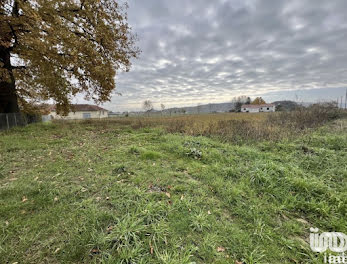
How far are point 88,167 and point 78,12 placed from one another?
9566 mm

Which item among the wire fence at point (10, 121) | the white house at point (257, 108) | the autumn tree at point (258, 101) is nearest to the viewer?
the wire fence at point (10, 121)

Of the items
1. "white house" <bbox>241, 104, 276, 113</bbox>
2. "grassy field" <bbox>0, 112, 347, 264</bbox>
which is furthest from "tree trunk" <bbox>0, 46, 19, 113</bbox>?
"white house" <bbox>241, 104, 276, 113</bbox>

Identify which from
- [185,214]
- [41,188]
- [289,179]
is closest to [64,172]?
[41,188]

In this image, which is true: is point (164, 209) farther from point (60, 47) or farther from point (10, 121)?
point (10, 121)

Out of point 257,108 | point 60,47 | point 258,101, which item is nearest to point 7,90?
point 60,47

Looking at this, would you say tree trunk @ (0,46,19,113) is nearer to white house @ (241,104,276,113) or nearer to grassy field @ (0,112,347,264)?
grassy field @ (0,112,347,264)

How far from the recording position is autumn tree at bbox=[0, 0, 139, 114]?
21.9 feet

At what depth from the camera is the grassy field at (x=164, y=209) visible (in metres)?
1.52

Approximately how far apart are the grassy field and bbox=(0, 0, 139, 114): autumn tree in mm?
5783

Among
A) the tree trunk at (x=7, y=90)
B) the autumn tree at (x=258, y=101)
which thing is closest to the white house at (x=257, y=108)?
the autumn tree at (x=258, y=101)

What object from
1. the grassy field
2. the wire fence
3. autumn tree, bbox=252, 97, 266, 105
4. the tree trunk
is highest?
autumn tree, bbox=252, 97, 266, 105

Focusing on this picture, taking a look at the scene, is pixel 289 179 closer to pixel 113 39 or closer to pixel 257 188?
pixel 257 188

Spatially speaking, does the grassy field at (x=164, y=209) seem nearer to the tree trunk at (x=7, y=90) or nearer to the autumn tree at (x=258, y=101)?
the tree trunk at (x=7, y=90)

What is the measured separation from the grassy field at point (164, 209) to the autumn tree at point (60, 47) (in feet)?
19.0
